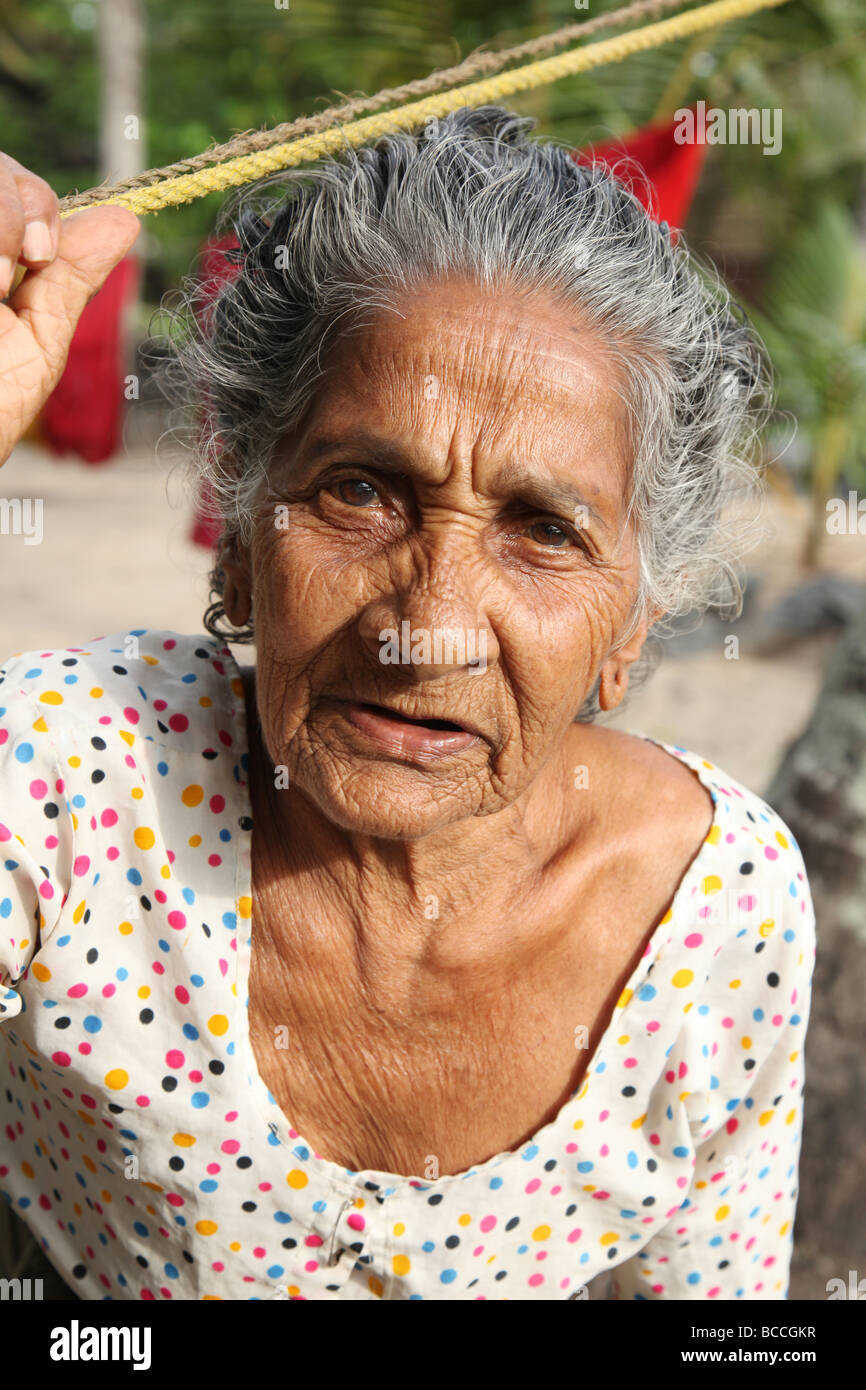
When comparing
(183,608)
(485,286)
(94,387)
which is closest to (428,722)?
(485,286)

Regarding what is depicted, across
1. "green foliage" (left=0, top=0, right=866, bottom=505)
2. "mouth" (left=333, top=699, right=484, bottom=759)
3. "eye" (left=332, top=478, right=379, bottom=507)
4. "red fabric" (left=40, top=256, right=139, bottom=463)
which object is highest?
"green foliage" (left=0, top=0, right=866, bottom=505)

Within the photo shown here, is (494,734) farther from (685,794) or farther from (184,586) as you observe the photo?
(184,586)

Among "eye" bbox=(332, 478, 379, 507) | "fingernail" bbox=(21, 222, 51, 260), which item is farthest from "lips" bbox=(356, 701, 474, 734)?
"fingernail" bbox=(21, 222, 51, 260)

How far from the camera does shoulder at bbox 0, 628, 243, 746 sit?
5.42 feet

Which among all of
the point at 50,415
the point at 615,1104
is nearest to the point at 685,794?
the point at 615,1104

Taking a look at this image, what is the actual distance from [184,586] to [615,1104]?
331 inches

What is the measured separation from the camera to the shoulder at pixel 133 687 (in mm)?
1653

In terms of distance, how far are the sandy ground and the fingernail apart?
4.40m

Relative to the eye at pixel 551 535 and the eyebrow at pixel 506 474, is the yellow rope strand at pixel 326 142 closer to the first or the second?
the eyebrow at pixel 506 474

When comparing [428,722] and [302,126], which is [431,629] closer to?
[428,722]

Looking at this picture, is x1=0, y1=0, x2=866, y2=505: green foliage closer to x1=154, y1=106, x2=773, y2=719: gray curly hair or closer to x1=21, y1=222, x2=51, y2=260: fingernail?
x1=154, y1=106, x2=773, y2=719: gray curly hair

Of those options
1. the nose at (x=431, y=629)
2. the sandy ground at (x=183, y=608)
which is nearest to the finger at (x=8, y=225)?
the nose at (x=431, y=629)
